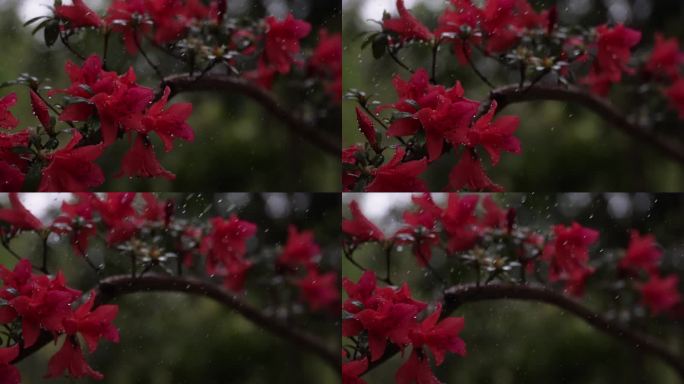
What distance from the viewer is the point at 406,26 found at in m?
1.42

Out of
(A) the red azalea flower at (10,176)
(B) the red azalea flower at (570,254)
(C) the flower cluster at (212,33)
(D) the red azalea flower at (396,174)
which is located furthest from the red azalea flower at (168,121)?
(B) the red azalea flower at (570,254)

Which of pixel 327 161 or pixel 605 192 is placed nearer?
pixel 327 161

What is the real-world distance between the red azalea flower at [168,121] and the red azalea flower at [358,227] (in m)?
0.31

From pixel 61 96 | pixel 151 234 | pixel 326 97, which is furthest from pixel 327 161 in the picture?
pixel 61 96

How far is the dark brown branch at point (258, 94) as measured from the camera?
142 cm

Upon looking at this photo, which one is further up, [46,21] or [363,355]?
[46,21]

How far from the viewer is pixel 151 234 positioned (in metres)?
1.46

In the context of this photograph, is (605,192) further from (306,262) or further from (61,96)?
(61,96)

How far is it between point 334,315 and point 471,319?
0.88ft

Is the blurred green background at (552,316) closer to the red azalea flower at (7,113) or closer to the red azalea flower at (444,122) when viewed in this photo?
the red azalea flower at (444,122)

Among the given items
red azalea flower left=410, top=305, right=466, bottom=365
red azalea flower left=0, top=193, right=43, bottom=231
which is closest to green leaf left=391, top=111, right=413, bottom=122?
red azalea flower left=410, top=305, right=466, bottom=365

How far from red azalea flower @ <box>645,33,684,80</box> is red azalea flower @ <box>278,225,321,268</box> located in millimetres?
759

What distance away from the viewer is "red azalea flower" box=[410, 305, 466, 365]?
1.39m


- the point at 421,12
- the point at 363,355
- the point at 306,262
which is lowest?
the point at 363,355
